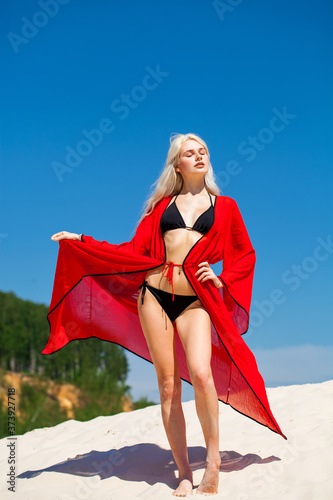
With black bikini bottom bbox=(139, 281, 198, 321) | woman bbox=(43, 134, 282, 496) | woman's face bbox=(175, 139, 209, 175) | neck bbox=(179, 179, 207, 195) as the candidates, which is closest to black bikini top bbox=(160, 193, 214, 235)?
woman bbox=(43, 134, 282, 496)

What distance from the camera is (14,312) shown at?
72.1 feet

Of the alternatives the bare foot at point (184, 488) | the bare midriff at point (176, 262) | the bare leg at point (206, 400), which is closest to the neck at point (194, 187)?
the bare midriff at point (176, 262)

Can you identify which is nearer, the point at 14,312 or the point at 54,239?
the point at 54,239

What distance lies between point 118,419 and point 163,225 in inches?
130

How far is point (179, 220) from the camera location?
4.00 metres

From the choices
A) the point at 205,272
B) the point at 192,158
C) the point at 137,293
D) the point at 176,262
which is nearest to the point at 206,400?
the point at 205,272

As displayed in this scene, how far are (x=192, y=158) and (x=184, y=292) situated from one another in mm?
1122

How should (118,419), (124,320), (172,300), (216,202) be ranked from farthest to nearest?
(118,419) → (124,320) → (216,202) → (172,300)

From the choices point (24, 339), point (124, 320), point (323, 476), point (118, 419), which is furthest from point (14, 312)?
point (323, 476)

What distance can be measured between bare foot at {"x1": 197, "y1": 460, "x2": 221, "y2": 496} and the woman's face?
225 cm

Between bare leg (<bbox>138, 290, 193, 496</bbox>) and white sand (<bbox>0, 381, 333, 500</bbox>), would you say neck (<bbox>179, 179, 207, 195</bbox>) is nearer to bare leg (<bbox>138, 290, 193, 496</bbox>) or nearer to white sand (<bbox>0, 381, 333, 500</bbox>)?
bare leg (<bbox>138, 290, 193, 496</bbox>)

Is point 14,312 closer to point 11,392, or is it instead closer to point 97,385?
point 97,385

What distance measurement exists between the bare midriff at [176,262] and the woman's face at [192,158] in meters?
0.53

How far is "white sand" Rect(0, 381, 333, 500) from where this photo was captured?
3.65m
